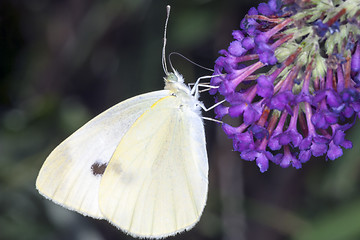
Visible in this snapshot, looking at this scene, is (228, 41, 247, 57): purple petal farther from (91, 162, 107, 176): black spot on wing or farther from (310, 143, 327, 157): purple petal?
(91, 162, 107, 176): black spot on wing

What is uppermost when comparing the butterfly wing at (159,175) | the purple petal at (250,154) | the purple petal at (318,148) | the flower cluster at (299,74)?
the flower cluster at (299,74)

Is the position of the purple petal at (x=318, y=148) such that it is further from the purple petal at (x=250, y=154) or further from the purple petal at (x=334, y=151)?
the purple petal at (x=250, y=154)

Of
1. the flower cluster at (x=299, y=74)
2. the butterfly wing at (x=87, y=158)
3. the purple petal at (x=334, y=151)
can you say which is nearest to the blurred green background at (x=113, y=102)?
the butterfly wing at (x=87, y=158)

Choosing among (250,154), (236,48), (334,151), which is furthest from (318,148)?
(236,48)

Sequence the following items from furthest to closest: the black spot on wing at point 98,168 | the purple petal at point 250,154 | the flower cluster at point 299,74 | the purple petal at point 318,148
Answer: the black spot on wing at point 98,168 → the purple petal at point 250,154 → the purple petal at point 318,148 → the flower cluster at point 299,74

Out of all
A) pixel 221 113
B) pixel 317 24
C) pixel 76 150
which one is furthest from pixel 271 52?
pixel 76 150

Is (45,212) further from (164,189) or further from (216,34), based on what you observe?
(216,34)
